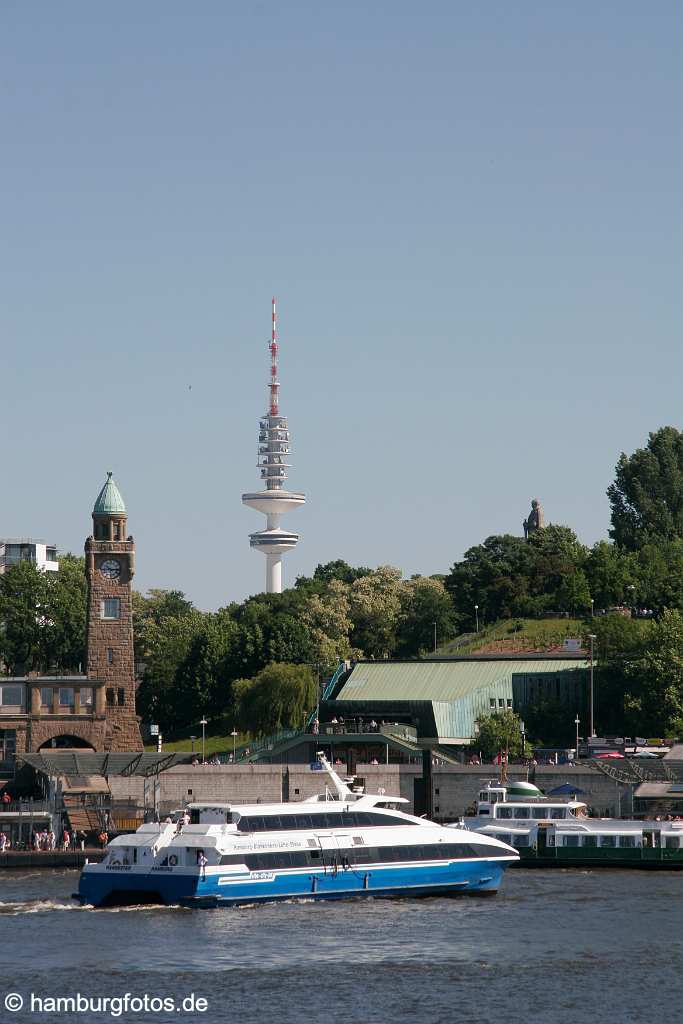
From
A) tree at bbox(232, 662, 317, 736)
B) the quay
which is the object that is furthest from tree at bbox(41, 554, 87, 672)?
the quay

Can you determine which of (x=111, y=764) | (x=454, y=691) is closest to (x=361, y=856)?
(x=111, y=764)

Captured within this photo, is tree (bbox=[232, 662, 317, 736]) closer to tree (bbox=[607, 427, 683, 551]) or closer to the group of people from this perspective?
the group of people

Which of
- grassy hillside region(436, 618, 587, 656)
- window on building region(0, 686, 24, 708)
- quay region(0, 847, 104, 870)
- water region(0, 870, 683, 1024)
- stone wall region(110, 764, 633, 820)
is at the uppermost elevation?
grassy hillside region(436, 618, 587, 656)

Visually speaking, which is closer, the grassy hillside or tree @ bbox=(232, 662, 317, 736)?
tree @ bbox=(232, 662, 317, 736)

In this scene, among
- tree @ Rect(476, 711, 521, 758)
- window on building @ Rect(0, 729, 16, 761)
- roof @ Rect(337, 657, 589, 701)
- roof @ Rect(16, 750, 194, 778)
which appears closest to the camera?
roof @ Rect(16, 750, 194, 778)

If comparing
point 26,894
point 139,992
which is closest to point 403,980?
point 139,992

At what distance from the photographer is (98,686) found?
13438cm

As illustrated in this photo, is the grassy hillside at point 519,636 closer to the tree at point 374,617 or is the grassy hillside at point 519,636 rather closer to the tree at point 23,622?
the tree at point 374,617

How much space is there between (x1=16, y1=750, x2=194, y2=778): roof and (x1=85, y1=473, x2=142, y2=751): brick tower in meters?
13.1

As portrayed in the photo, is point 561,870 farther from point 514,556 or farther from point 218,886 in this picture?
point 514,556

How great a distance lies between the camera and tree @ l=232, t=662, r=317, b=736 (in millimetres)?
146875

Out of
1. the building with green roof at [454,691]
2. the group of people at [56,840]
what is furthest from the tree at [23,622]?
the group of people at [56,840]

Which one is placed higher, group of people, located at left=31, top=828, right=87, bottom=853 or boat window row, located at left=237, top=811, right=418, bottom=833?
boat window row, located at left=237, top=811, right=418, bottom=833

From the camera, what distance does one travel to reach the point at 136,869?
8369cm
